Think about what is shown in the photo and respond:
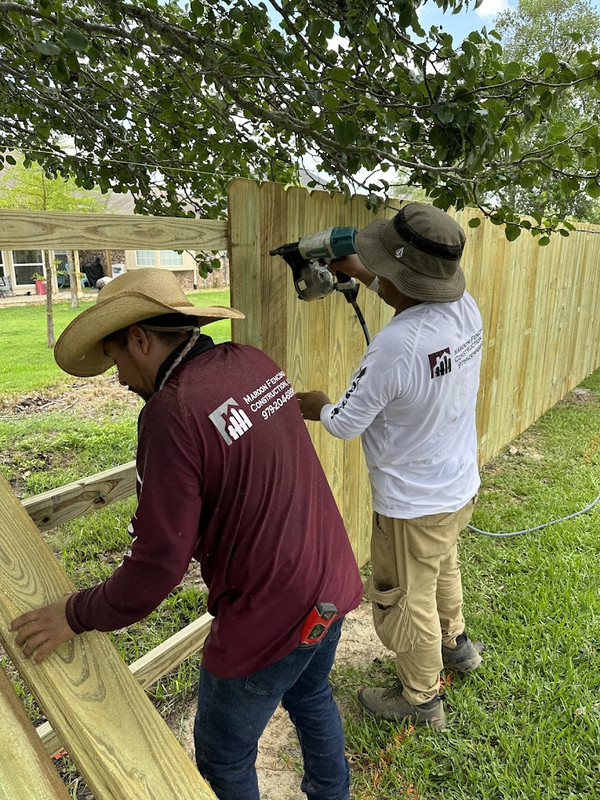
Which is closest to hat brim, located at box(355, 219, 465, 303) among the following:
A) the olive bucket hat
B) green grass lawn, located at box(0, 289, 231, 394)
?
the olive bucket hat

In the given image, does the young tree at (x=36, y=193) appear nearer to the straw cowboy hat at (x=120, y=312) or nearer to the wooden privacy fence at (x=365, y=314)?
the wooden privacy fence at (x=365, y=314)

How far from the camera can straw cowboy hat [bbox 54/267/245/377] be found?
1.37m

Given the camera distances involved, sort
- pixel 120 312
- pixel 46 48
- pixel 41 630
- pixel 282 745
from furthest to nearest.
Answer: pixel 282 745 < pixel 46 48 < pixel 120 312 < pixel 41 630

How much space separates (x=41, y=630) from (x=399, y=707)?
1871 millimetres

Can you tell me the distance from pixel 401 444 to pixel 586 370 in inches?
287

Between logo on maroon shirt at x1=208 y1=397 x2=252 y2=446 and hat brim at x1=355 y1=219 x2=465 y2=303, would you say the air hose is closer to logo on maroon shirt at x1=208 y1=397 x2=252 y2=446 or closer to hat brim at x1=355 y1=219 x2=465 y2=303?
hat brim at x1=355 y1=219 x2=465 y2=303

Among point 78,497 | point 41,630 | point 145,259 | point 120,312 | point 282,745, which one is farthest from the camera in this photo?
point 145,259

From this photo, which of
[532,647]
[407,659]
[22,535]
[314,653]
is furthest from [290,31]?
[532,647]

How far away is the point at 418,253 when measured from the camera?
2000mm

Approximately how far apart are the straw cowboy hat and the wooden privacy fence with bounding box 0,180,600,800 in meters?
0.38

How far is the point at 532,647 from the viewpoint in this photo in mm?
2902

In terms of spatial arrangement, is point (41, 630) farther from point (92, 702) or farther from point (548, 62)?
point (548, 62)

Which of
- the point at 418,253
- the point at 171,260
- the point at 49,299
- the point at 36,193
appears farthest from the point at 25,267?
the point at 418,253

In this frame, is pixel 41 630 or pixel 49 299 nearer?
pixel 41 630
